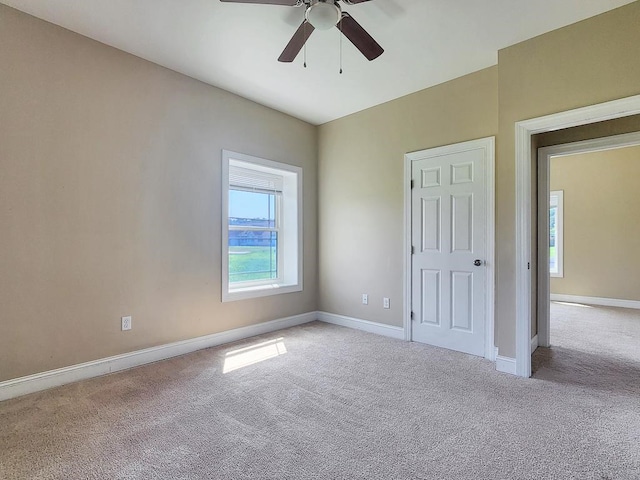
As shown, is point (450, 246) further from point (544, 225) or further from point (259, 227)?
point (259, 227)

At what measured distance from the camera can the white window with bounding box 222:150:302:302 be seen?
12.4 ft

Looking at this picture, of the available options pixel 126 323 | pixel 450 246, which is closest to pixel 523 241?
pixel 450 246

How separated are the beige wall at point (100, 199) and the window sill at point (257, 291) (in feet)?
0.28

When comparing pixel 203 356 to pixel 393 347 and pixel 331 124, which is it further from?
pixel 331 124

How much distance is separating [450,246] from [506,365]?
4.04 feet

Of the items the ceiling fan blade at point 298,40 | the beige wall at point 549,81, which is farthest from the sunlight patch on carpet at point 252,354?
the ceiling fan blade at point 298,40

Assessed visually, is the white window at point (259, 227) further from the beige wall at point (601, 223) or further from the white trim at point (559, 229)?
the beige wall at point (601, 223)

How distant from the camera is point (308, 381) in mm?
2641

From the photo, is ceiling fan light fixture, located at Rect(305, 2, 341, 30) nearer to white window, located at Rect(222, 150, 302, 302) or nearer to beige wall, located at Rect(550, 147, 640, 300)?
white window, located at Rect(222, 150, 302, 302)

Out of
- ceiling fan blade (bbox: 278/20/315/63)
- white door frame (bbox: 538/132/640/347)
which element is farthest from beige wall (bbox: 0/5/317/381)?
white door frame (bbox: 538/132/640/347)

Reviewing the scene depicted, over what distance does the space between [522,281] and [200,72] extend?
3619mm

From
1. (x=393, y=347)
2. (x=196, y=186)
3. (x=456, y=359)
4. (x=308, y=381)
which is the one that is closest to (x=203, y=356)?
(x=308, y=381)

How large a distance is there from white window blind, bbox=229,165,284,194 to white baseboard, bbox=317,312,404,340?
194 cm

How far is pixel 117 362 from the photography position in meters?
2.82
